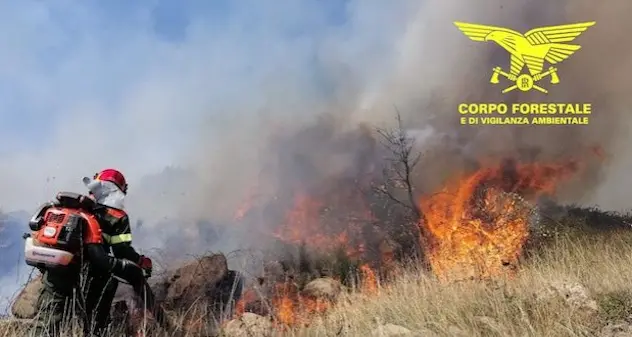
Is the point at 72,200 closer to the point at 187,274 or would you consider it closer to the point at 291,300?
the point at 187,274

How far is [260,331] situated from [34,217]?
2720 millimetres

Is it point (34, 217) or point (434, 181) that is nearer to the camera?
point (34, 217)

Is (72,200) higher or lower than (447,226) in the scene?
lower

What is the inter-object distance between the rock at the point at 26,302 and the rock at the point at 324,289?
471 centimetres

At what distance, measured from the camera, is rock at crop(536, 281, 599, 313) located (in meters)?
4.83

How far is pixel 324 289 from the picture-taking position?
393 inches

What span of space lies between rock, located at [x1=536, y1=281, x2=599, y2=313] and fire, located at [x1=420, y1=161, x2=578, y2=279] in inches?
95.9

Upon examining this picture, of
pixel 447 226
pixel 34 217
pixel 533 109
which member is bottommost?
pixel 34 217

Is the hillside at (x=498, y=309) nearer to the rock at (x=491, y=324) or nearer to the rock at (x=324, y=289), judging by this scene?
the rock at (x=491, y=324)

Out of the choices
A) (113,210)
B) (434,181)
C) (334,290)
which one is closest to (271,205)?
(434,181)

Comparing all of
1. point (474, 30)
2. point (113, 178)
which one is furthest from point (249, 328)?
point (474, 30)

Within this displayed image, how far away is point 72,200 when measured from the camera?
546 cm

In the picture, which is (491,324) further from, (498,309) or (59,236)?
(59,236)

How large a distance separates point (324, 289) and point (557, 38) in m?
12.9
